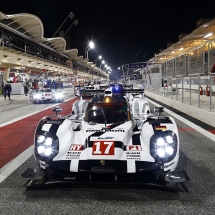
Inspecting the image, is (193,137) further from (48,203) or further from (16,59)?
(16,59)

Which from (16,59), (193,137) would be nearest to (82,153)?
(193,137)

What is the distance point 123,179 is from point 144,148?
2.24 feet

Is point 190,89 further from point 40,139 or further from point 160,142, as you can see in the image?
point 40,139

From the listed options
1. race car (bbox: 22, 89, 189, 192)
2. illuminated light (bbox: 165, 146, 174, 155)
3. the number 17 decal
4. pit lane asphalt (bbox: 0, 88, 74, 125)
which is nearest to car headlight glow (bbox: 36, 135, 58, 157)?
race car (bbox: 22, 89, 189, 192)

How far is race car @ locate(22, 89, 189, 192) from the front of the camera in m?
3.72

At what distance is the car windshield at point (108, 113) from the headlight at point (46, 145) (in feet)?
4.04

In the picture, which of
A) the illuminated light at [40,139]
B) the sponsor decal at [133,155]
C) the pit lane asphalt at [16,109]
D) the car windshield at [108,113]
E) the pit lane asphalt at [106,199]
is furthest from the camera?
the pit lane asphalt at [16,109]

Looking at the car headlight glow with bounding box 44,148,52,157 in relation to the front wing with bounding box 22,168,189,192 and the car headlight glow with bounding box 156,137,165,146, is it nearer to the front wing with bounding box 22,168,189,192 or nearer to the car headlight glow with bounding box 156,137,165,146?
the front wing with bounding box 22,168,189,192

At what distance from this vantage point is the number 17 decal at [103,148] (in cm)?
398

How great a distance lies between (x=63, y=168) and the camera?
12.6ft

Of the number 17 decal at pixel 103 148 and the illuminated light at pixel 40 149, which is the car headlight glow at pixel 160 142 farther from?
the illuminated light at pixel 40 149

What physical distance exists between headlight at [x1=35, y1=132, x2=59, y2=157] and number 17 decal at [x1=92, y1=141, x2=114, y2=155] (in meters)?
0.56

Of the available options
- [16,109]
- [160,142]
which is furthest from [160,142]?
[16,109]

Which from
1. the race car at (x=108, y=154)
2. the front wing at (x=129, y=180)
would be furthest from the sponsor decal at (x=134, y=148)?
the front wing at (x=129, y=180)
